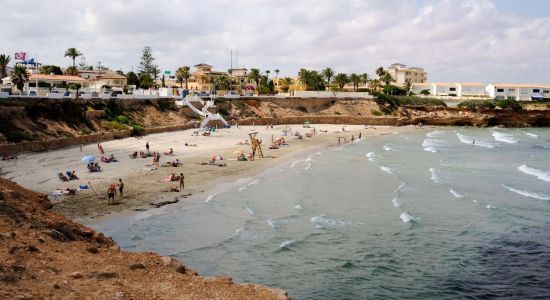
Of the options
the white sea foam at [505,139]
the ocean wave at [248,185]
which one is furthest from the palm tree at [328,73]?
the ocean wave at [248,185]

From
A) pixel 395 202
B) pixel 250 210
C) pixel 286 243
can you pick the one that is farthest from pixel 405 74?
pixel 286 243

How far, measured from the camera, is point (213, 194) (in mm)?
31812

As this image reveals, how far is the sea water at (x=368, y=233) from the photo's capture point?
1829cm

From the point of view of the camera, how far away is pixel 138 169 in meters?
38.3

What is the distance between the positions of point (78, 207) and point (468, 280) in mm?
18019

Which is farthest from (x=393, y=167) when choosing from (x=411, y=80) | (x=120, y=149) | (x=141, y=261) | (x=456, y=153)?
(x=411, y=80)

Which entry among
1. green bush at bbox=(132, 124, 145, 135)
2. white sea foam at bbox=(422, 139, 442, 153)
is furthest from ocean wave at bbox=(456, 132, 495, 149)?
green bush at bbox=(132, 124, 145, 135)

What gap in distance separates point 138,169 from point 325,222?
1731 cm

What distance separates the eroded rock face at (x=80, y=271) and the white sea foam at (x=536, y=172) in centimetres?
3374

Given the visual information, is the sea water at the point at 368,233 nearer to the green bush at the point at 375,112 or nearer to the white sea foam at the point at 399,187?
the white sea foam at the point at 399,187

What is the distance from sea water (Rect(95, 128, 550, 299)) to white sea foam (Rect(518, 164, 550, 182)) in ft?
0.50

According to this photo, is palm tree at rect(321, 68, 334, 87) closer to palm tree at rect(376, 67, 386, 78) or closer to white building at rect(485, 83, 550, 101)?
palm tree at rect(376, 67, 386, 78)

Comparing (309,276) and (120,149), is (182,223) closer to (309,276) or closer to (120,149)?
(309,276)

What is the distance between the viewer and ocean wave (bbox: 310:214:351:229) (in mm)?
25203
